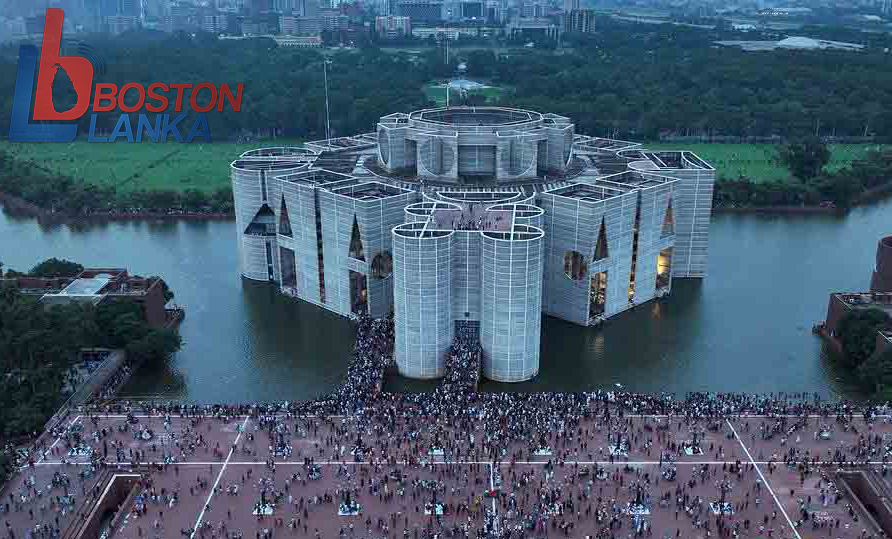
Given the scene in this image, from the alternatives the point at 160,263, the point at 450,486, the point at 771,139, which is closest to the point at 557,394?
the point at 450,486

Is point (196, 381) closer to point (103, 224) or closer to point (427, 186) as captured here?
point (427, 186)

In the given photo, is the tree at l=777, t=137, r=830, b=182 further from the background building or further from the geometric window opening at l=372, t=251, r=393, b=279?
the geometric window opening at l=372, t=251, r=393, b=279

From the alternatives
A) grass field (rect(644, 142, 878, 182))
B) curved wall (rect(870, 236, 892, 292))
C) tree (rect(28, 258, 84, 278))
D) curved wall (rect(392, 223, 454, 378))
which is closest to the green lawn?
tree (rect(28, 258, 84, 278))

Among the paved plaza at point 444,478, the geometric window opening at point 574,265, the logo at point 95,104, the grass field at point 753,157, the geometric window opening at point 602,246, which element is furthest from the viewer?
the logo at point 95,104

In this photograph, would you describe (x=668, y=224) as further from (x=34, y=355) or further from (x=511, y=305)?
(x=34, y=355)

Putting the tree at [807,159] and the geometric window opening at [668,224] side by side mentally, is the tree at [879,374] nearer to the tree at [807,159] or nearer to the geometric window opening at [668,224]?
the geometric window opening at [668,224]

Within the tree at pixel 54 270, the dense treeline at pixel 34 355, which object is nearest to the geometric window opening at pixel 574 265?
the dense treeline at pixel 34 355
